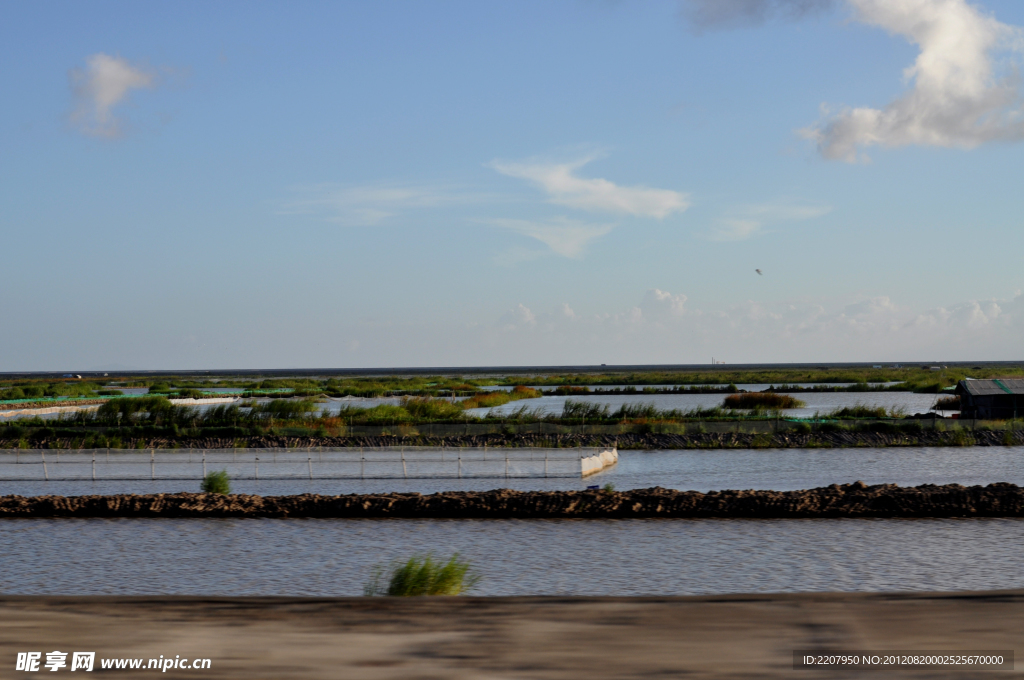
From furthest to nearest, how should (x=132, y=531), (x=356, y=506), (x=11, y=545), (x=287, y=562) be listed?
1. (x=356, y=506)
2. (x=132, y=531)
3. (x=11, y=545)
4. (x=287, y=562)

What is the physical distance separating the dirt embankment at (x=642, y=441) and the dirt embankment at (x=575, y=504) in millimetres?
15454

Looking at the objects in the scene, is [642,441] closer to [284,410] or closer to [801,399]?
[284,410]

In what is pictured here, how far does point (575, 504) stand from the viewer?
1986 centimetres

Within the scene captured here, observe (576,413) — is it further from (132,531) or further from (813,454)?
(132,531)

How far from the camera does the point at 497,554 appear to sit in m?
15.3

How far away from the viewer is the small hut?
43.4 metres

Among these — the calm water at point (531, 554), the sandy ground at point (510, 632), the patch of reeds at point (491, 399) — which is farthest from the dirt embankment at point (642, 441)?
the sandy ground at point (510, 632)

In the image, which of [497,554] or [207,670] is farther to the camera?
[497,554]

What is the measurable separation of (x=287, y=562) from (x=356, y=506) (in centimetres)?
533

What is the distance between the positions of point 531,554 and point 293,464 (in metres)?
16.6

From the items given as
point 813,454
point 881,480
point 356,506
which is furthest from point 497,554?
point 813,454

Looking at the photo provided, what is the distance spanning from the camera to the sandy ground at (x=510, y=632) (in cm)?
418

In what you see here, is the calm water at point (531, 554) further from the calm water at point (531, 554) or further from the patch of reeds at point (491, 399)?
the patch of reeds at point (491, 399)

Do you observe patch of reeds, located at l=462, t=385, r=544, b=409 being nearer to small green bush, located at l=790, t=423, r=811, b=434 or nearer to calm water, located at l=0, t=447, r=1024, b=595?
small green bush, located at l=790, t=423, r=811, b=434
